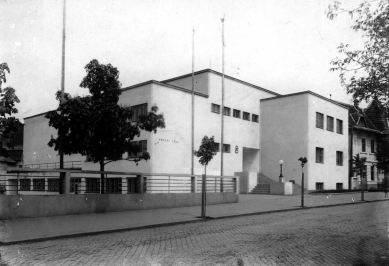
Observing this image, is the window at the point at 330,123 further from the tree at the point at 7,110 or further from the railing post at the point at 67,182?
the tree at the point at 7,110

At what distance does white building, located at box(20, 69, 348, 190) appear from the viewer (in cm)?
2969

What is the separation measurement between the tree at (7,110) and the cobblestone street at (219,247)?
553cm

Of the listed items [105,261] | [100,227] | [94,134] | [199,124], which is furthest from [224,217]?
[199,124]

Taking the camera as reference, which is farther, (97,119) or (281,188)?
(281,188)

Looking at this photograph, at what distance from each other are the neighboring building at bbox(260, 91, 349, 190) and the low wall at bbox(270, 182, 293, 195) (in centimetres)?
370

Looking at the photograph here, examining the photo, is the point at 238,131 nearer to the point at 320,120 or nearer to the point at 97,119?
the point at 320,120

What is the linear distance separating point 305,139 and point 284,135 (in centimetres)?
232

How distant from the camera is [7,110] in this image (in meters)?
13.2

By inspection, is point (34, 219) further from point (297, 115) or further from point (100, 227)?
point (297, 115)

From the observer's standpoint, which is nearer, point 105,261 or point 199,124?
point 105,261

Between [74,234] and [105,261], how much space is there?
3.71 metres

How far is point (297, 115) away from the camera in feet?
121

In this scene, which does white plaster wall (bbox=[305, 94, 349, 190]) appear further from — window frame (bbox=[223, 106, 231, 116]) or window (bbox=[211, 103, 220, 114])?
window (bbox=[211, 103, 220, 114])

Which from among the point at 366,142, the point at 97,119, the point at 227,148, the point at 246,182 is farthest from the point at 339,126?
the point at 97,119
